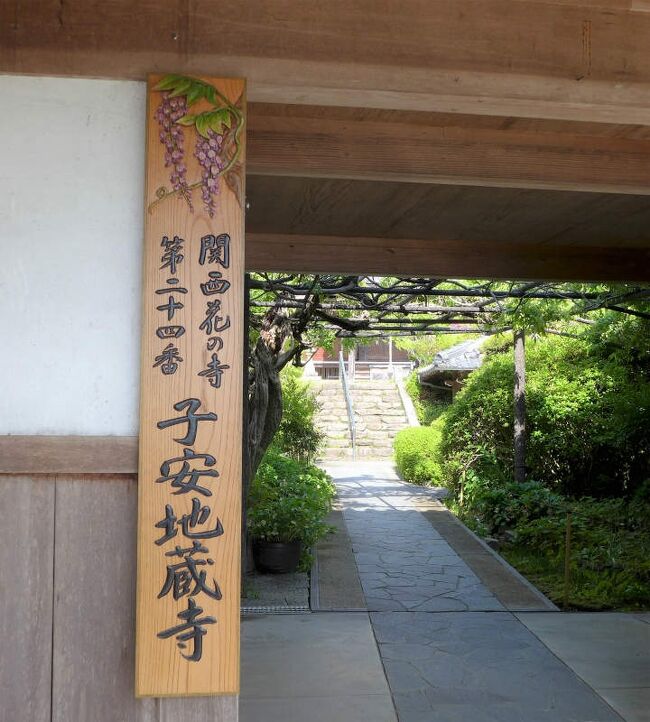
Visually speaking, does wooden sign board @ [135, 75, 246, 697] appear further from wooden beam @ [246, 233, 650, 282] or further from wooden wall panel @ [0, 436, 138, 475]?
wooden beam @ [246, 233, 650, 282]

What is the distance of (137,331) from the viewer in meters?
2.12

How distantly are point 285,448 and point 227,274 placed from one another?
1268 cm

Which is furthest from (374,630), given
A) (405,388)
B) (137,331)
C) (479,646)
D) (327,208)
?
(405,388)

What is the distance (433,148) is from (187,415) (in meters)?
1.57

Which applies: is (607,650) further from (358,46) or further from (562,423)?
(562,423)

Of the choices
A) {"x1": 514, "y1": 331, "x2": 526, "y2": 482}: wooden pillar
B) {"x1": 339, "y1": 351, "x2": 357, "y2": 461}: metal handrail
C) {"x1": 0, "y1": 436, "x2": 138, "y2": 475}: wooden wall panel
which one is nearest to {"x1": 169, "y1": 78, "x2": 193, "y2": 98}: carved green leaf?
{"x1": 0, "y1": 436, "x2": 138, "y2": 475}: wooden wall panel

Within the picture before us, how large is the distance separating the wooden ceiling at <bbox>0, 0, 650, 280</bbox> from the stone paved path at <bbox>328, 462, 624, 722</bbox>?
2.62 metres

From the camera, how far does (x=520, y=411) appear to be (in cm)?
1084

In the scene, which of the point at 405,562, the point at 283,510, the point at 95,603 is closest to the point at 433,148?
the point at 95,603

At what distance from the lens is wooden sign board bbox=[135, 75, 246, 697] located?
204 centimetres

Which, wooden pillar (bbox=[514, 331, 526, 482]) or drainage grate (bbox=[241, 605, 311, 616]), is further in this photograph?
wooden pillar (bbox=[514, 331, 526, 482])

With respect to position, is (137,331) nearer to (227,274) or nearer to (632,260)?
(227,274)

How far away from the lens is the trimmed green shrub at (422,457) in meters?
14.3

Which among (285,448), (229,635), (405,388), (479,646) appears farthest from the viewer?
(405,388)
